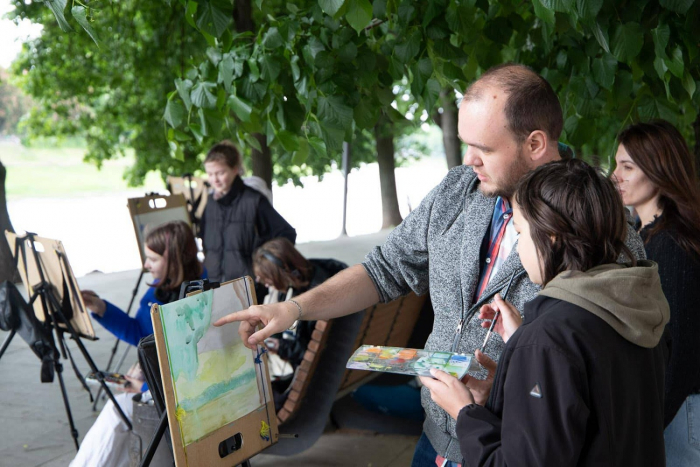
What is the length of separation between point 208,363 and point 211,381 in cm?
5

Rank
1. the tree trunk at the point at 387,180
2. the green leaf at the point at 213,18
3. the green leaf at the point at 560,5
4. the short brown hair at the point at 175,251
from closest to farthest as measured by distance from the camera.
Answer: the green leaf at the point at 560,5 → the green leaf at the point at 213,18 → the short brown hair at the point at 175,251 → the tree trunk at the point at 387,180

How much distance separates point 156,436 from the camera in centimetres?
203

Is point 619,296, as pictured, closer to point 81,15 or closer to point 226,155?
point 81,15

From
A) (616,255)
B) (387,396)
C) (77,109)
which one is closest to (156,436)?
(616,255)

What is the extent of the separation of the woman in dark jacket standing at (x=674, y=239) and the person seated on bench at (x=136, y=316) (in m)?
2.26

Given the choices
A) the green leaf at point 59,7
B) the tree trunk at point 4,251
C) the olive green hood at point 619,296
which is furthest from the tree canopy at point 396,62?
the tree trunk at point 4,251

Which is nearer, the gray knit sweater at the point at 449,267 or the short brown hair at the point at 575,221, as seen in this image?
the short brown hair at the point at 575,221

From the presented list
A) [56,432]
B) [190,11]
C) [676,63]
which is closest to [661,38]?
[676,63]

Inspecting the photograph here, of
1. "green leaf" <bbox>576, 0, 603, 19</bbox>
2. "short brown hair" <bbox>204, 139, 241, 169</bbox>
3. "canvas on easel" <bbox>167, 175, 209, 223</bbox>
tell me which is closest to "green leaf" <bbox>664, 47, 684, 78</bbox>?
"green leaf" <bbox>576, 0, 603, 19</bbox>

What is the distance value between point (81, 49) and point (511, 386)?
35.8 ft

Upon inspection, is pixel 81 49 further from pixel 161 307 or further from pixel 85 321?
pixel 161 307

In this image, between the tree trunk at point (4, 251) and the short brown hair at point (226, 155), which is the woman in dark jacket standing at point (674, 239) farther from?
the tree trunk at point (4, 251)

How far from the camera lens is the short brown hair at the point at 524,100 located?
2096 mm

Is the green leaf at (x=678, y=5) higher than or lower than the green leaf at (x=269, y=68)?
lower
